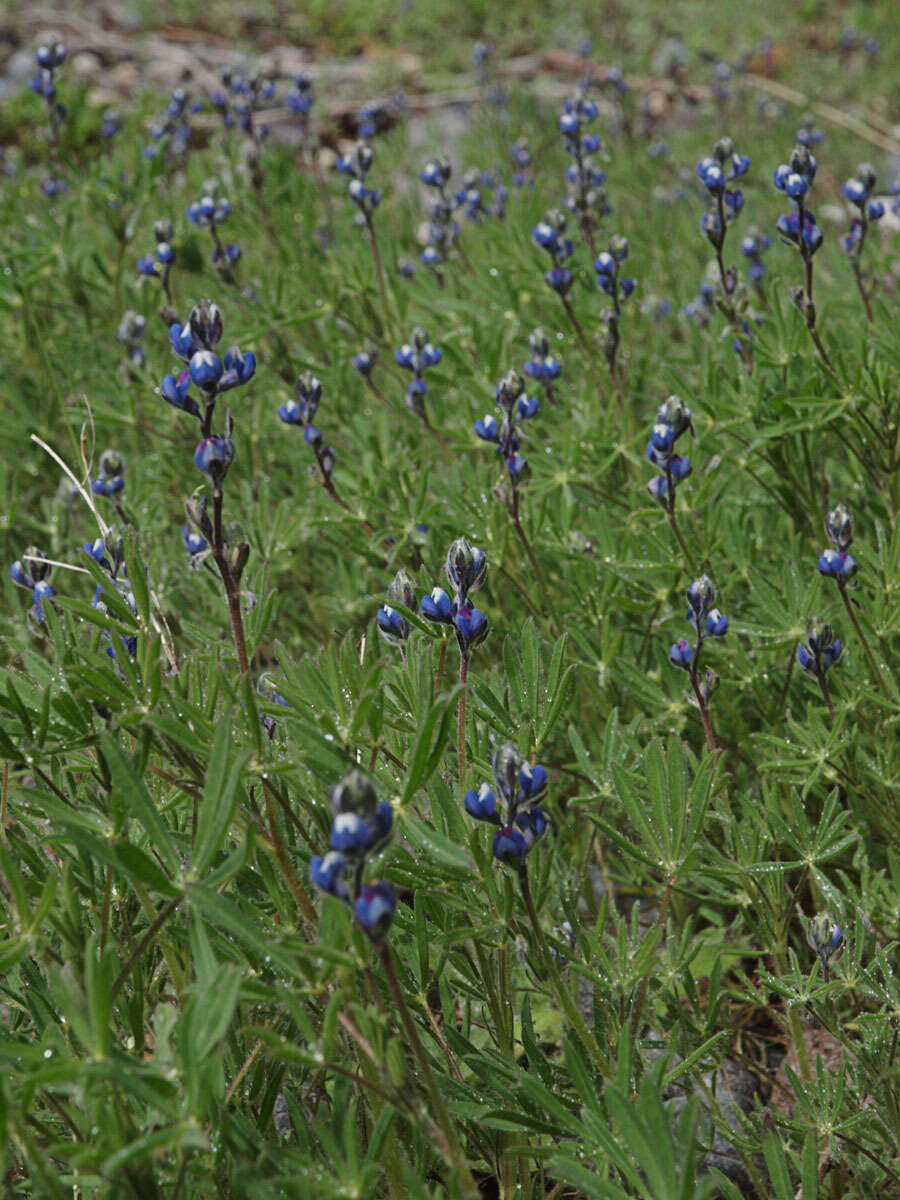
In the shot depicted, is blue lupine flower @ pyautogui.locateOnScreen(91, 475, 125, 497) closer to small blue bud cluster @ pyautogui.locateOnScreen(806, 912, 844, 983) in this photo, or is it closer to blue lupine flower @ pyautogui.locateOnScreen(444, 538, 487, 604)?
blue lupine flower @ pyautogui.locateOnScreen(444, 538, 487, 604)

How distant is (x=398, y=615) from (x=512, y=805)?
23.1 inches

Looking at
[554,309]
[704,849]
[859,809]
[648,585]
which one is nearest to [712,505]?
[648,585]

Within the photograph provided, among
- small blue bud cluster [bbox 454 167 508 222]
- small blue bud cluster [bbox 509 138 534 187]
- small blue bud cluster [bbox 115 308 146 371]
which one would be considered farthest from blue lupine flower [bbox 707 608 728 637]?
small blue bud cluster [bbox 509 138 534 187]

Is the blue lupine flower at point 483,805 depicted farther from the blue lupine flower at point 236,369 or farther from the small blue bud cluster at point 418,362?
the small blue bud cluster at point 418,362

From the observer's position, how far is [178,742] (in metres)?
1.49

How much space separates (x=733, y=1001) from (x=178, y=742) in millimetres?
1548

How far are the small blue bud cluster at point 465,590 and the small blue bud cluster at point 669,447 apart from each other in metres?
0.69

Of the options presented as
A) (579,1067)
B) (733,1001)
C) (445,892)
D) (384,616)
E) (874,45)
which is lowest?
(733,1001)

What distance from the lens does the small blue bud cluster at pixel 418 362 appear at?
311 centimetres

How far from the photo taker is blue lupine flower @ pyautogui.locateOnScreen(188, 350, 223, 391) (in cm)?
150

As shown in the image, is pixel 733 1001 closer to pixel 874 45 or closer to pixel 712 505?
pixel 712 505

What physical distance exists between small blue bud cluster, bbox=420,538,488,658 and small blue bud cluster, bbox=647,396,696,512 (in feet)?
2.27

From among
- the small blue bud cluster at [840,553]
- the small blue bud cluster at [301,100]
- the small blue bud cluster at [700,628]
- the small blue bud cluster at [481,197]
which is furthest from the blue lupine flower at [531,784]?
the small blue bud cluster at [301,100]

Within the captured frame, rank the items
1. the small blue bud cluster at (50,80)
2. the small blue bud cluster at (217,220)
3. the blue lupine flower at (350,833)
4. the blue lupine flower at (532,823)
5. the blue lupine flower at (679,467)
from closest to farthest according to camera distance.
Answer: the blue lupine flower at (350,833) < the blue lupine flower at (532,823) < the blue lupine flower at (679,467) < the small blue bud cluster at (217,220) < the small blue bud cluster at (50,80)
